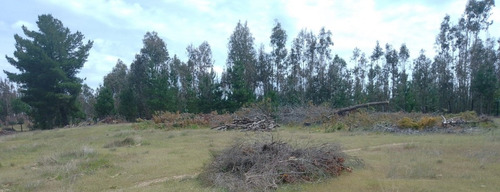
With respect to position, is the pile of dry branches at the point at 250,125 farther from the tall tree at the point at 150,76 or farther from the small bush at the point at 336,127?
the tall tree at the point at 150,76

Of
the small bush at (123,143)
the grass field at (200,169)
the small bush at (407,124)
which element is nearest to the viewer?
the grass field at (200,169)

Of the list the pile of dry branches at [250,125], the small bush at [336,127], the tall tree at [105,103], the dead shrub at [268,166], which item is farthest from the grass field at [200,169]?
the tall tree at [105,103]

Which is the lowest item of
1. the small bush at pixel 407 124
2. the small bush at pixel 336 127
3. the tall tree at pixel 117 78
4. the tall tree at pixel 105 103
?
the small bush at pixel 336 127

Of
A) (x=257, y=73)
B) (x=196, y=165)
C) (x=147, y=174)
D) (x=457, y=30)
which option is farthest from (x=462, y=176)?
(x=457, y=30)

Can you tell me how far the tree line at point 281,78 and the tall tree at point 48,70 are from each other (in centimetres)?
14

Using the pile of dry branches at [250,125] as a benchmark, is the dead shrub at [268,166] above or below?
below

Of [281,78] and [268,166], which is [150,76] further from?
[268,166]

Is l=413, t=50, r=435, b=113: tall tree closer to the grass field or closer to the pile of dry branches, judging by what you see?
the pile of dry branches

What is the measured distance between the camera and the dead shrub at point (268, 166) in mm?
7355

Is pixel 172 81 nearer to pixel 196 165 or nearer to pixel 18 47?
pixel 18 47

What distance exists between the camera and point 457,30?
46.7 m

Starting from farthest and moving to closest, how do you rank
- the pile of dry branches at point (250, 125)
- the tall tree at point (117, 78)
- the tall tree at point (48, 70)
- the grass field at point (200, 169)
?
the tall tree at point (117, 78), the tall tree at point (48, 70), the pile of dry branches at point (250, 125), the grass field at point (200, 169)

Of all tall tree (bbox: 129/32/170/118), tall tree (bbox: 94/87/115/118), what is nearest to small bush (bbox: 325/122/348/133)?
tall tree (bbox: 129/32/170/118)

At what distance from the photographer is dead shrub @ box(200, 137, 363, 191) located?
7355mm
